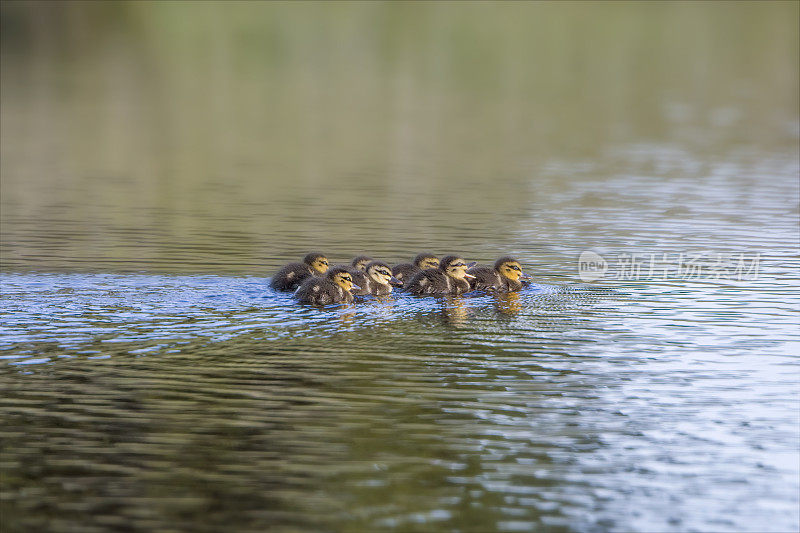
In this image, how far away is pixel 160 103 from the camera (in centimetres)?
2844

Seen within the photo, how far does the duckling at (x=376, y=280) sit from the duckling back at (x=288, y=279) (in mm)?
515

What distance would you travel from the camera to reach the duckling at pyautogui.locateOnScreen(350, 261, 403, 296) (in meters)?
10.4

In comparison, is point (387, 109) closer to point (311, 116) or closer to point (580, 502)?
point (311, 116)

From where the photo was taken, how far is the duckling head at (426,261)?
11234mm

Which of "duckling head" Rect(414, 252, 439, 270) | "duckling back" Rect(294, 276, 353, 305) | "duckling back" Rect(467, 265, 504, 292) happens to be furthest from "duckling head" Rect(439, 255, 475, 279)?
"duckling back" Rect(294, 276, 353, 305)

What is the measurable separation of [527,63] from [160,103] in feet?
49.0

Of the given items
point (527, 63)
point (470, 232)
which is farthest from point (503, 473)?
point (527, 63)

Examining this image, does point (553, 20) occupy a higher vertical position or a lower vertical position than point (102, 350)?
higher

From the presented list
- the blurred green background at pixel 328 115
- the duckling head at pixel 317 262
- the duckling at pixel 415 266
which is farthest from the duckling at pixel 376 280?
the blurred green background at pixel 328 115

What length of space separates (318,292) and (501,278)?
1.73 metres

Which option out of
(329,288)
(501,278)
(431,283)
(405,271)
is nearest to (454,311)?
(431,283)

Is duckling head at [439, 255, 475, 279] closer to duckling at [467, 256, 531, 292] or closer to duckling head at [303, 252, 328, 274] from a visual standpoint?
duckling at [467, 256, 531, 292]

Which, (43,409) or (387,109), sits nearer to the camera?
(43,409)

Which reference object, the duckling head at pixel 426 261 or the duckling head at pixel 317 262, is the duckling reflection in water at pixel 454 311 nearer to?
the duckling head at pixel 426 261
